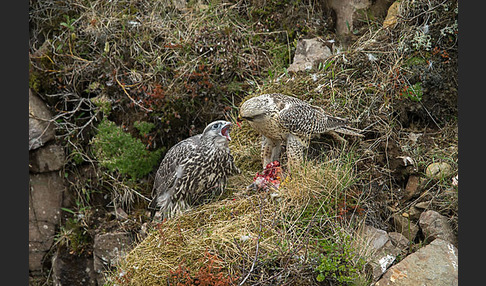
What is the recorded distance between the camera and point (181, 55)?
657 centimetres

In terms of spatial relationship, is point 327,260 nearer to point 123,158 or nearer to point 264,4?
point 123,158

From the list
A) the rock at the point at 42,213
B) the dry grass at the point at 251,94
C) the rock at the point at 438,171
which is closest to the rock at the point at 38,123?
the dry grass at the point at 251,94

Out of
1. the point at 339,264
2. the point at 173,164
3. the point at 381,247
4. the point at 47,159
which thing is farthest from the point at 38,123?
the point at 381,247

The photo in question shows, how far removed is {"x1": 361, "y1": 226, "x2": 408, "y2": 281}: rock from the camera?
454 centimetres

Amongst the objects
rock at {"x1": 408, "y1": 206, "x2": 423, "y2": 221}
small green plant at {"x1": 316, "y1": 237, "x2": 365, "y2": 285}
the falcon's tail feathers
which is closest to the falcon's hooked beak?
the falcon's tail feathers

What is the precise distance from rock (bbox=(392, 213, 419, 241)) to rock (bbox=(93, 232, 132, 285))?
8.68 ft

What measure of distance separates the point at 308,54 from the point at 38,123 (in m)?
3.12

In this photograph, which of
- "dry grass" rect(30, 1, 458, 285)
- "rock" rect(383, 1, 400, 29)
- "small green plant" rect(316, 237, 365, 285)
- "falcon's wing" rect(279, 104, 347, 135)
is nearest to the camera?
"small green plant" rect(316, 237, 365, 285)

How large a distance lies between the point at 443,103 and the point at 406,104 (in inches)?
15.2

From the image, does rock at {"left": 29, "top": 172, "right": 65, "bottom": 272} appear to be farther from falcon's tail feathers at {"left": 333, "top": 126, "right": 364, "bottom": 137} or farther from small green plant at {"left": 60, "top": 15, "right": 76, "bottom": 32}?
falcon's tail feathers at {"left": 333, "top": 126, "right": 364, "bottom": 137}

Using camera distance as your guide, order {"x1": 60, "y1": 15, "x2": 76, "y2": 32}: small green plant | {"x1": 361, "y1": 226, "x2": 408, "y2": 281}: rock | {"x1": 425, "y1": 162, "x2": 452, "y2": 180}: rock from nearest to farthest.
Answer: {"x1": 361, "y1": 226, "x2": 408, "y2": 281}: rock, {"x1": 425, "y1": 162, "x2": 452, "y2": 180}: rock, {"x1": 60, "y1": 15, "x2": 76, "y2": 32}: small green plant

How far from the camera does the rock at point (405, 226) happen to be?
16.2ft

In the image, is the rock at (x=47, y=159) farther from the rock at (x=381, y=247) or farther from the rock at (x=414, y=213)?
the rock at (x=414, y=213)

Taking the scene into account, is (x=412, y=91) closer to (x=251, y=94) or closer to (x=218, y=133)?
(x=251, y=94)
